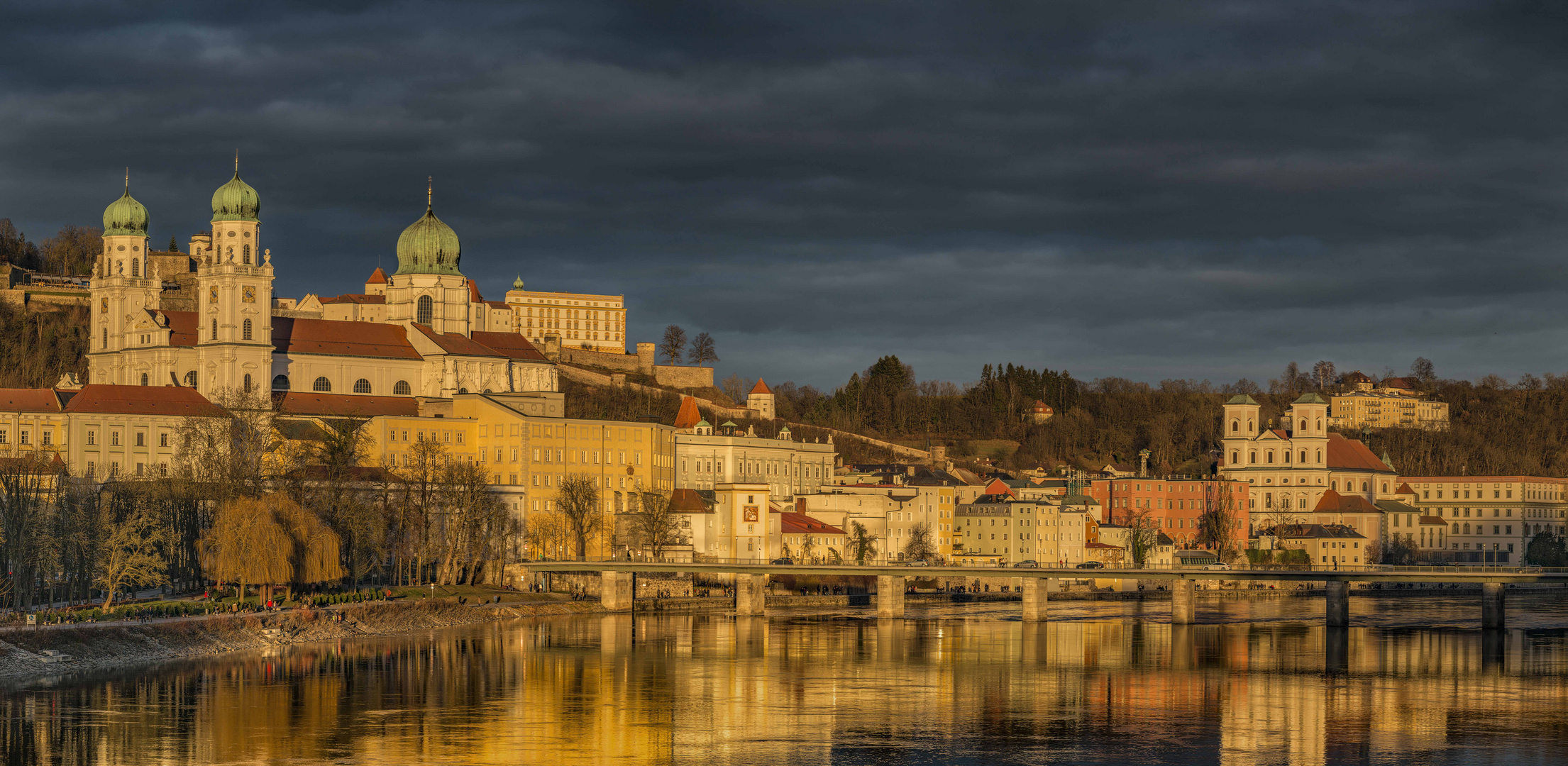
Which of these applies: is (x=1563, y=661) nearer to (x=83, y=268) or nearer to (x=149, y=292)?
(x=149, y=292)

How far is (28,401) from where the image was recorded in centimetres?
11725

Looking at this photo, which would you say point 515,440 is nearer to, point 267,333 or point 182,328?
point 267,333

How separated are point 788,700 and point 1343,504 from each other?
119704mm

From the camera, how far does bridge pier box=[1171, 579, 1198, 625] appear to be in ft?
336

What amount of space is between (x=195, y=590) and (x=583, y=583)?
1133 inches

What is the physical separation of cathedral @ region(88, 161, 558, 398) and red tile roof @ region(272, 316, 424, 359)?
0.13m

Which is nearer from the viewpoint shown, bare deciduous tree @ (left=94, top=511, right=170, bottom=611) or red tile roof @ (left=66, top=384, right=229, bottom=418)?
bare deciduous tree @ (left=94, top=511, right=170, bottom=611)

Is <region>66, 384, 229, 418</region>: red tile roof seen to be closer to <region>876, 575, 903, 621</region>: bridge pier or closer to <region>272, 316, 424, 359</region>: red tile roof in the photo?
<region>272, 316, 424, 359</region>: red tile roof

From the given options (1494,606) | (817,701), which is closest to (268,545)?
(817,701)

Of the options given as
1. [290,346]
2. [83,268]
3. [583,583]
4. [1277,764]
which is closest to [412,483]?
[583,583]

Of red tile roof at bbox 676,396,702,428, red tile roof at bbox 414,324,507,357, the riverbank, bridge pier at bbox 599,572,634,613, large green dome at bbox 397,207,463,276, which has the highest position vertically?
large green dome at bbox 397,207,463,276

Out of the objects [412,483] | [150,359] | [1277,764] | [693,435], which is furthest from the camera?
[693,435]

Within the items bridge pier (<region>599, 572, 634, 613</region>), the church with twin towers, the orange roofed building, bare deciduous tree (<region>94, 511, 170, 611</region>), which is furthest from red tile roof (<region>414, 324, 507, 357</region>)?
bare deciduous tree (<region>94, 511, 170, 611</region>)

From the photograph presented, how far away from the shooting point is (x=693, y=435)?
145 m
